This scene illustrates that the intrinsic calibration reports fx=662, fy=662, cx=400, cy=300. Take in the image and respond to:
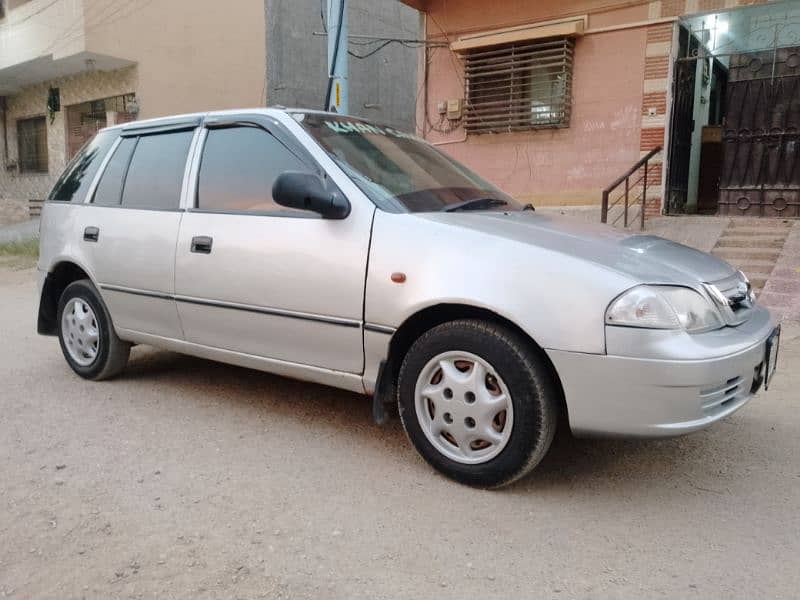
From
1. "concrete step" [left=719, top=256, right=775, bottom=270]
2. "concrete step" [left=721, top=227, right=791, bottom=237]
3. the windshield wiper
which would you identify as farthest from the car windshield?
"concrete step" [left=721, top=227, right=791, bottom=237]

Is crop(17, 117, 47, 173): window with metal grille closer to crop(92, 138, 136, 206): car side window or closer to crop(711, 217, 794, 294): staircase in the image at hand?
crop(92, 138, 136, 206): car side window

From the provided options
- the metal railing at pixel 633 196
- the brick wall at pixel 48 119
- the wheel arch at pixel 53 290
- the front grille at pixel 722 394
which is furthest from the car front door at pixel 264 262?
the brick wall at pixel 48 119

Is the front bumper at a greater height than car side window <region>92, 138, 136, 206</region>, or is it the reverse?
car side window <region>92, 138, 136, 206</region>

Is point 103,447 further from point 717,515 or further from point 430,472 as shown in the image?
point 717,515

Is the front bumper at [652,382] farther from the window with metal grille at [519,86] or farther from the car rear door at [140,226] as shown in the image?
the window with metal grille at [519,86]

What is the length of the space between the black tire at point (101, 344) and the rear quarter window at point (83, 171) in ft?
2.03

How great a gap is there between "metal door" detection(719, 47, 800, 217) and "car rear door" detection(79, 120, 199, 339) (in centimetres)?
774

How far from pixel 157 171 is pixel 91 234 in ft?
2.11

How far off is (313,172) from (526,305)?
1.33 meters

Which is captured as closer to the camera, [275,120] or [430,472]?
[430,472]

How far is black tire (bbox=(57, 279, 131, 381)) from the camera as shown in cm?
430

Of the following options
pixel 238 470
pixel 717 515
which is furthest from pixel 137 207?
pixel 717 515

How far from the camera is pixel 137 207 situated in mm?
4062

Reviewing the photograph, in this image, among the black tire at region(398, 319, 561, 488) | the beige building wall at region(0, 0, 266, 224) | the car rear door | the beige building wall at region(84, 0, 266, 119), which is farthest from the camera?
the beige building wall at region(84, 0, 266, 119)
